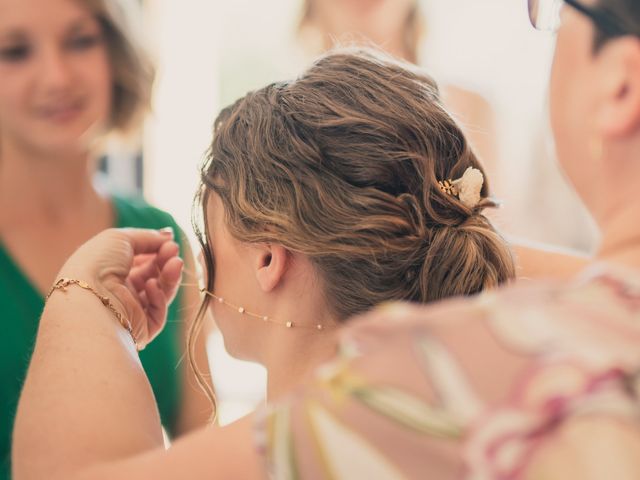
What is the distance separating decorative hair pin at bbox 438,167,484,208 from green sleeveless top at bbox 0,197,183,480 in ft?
3.03

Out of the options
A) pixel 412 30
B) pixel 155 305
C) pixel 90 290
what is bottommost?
pixel 155 305

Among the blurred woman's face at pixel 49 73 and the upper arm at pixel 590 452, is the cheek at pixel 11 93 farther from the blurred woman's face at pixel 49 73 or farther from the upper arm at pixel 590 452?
the upper arm at pixel 590 452

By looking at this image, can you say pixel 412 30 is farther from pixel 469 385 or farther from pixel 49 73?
pixel 469 385

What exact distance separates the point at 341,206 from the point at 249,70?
8.80 feet

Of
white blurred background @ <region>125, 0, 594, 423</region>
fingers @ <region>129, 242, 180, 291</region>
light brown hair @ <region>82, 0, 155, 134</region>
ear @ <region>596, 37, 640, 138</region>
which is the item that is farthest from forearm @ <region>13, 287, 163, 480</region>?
white blurred background @ <region>125, 0, 594, 423</region>

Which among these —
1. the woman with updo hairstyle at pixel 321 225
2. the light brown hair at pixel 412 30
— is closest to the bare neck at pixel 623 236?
the woman with updo hairstyle at pixel 321 225

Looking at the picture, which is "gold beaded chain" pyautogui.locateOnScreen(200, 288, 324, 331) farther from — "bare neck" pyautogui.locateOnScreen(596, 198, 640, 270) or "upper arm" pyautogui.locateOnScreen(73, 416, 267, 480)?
"bare neck" pyautogui.locateOnScreen(596, 198, 640, 270)

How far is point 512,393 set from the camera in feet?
2.01

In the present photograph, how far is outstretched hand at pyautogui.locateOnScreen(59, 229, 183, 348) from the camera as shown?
1155mm

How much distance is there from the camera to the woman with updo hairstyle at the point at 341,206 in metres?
1.05

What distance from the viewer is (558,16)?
2.72ft

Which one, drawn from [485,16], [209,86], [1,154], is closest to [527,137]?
[485,16]

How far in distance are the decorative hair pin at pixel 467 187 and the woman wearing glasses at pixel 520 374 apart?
32 cm

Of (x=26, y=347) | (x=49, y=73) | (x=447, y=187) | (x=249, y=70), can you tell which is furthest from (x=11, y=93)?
(x=249, y=70)
